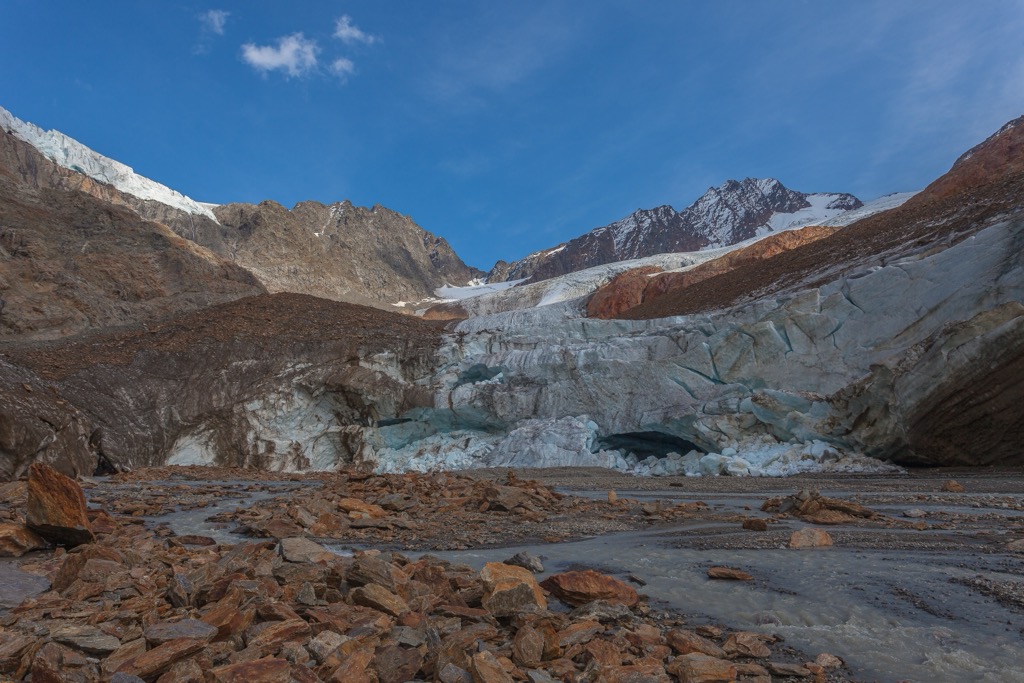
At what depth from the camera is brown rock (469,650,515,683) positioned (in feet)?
7.93

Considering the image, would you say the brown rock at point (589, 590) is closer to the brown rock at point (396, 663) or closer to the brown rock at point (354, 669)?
the brown rock at point (396, 663)

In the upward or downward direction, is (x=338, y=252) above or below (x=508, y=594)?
above

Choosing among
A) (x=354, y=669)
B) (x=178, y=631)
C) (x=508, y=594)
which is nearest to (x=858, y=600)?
(x=508, y=594)

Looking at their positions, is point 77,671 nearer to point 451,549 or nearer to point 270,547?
point 270,547

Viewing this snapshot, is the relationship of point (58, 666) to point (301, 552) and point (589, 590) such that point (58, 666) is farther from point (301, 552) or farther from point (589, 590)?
point (589, 590)

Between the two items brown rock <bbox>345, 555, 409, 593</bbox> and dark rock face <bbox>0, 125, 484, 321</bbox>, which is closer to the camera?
brown rock <bbox>345, 555, 409, 593</bbox>

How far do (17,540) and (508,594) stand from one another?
433cm

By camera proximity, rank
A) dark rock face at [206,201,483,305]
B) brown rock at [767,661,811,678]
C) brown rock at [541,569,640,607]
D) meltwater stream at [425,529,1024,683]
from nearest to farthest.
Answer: brown rock at [767,661,811,678] → meltwater stream at [425,529,1024,683] → brown rock at [541,569,640,607] → dark rock face at [206,201,483,305]

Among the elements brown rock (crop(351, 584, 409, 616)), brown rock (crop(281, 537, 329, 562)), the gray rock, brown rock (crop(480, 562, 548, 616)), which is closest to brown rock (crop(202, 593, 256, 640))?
brown rock (crop(351, 584, 409, 616))

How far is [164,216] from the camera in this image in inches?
3506

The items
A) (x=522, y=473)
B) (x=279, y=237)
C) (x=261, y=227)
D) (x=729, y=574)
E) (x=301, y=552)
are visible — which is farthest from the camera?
(x=279, y=237)

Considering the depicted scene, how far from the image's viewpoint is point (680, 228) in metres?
137

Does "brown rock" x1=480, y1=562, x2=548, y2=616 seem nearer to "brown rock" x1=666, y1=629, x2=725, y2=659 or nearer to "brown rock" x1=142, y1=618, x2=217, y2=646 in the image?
"brown rock" x1=666, y1=629, x2=725, y2=659

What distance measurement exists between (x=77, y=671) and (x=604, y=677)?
2179mm
